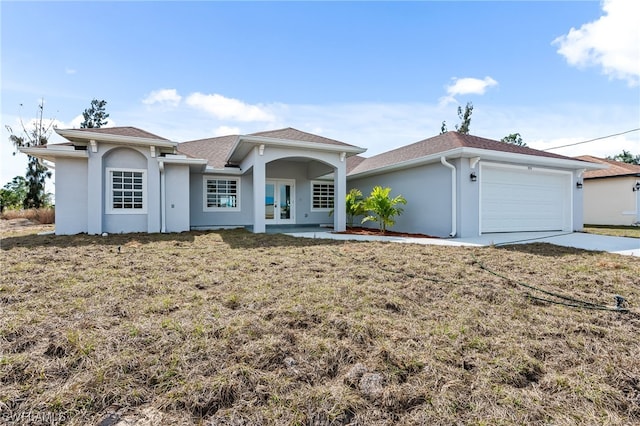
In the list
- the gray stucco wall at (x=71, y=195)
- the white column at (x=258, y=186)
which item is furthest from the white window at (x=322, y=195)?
the gray stucco wall at (x=71, y=195)

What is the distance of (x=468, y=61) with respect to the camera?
55.7 ft

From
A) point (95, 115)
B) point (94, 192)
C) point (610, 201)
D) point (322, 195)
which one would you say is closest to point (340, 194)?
point (322, 195)

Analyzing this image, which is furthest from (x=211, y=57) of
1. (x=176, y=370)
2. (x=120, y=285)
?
(x=176, y=370)

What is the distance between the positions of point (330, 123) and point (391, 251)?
553 inches

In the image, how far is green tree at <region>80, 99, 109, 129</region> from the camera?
3008 centimetres

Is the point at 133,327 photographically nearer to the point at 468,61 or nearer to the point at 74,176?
the point at 74,176

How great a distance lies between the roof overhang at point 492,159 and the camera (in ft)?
32.8

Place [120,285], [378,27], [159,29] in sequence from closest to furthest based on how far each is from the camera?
[120,285]
[159,29]
[378,27]

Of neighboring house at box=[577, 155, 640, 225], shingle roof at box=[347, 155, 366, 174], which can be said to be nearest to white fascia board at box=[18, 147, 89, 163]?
shingle roof at box=[347, 155, 366, 174]

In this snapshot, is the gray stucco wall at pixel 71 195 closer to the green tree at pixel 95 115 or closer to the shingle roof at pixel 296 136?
the shingle roof at pixel 296 136

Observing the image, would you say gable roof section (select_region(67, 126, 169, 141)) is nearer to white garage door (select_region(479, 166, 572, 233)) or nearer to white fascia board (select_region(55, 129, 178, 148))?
white fascia board (select_region(55, 129, 178, 148))

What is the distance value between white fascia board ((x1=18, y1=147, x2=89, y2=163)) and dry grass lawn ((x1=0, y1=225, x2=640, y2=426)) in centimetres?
642

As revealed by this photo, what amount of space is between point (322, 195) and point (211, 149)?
6.39 metres

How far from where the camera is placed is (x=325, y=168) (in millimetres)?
13734
